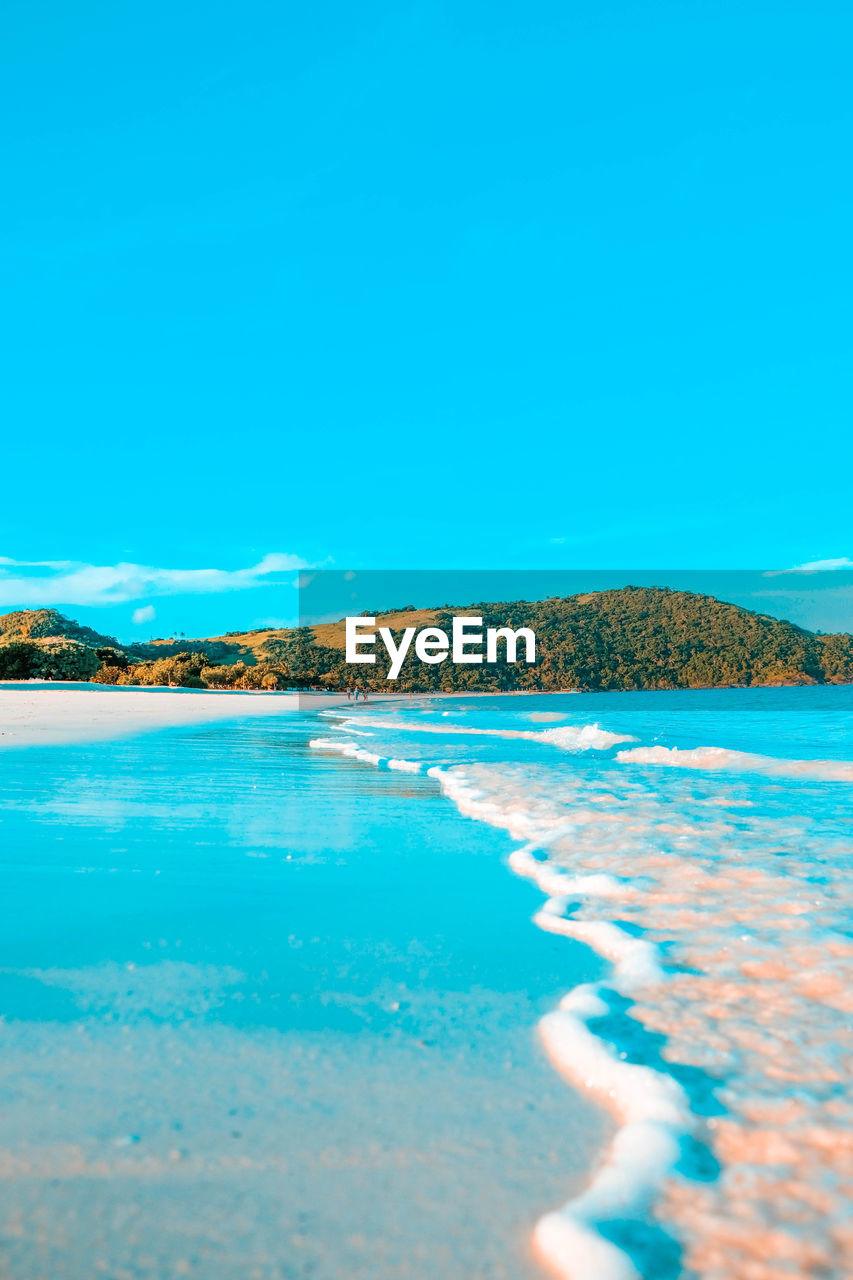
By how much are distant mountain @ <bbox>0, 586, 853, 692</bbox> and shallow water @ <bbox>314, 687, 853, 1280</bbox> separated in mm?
62259

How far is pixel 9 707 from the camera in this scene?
23.0 m

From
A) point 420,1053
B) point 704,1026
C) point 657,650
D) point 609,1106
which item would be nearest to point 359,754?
point 704,1026

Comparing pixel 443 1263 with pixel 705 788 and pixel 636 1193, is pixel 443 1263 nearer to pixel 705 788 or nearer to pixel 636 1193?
pixel 636 1193

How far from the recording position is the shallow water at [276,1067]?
1.72 meters

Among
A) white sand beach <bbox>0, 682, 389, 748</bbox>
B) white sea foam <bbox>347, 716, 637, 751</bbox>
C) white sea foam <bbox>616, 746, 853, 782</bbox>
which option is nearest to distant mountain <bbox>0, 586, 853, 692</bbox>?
white sand beach <bbox>0, 682, 389, 748</bbox>

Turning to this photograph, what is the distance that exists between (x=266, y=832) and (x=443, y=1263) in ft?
15.4

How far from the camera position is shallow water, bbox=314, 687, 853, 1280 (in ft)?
5.83

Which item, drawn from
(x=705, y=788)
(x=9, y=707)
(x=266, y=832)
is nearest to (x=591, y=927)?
(x=266, y=832)

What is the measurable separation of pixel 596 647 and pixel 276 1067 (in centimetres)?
8949

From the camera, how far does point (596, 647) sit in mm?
89750

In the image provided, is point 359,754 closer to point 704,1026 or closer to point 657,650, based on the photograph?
point 704,1026

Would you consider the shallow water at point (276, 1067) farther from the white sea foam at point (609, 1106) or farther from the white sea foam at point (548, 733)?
the white sea foam at point (548, 733)

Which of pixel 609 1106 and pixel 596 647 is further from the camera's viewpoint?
pixel 596 647

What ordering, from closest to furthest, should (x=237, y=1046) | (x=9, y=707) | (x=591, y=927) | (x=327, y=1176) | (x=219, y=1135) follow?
(x=327, y=1176) < (x=219, y=1135) < (x=237, y=1046) < (x=591, y=927) < (x=9, y=707)
